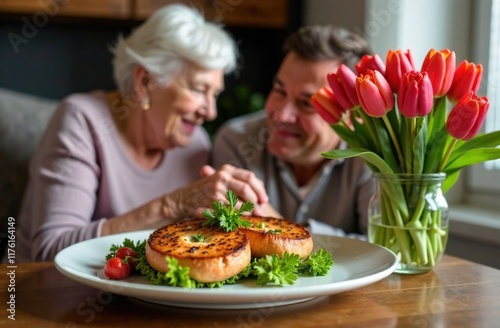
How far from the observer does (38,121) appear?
2.07 m

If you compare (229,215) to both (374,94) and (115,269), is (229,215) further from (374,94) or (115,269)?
(374,94)

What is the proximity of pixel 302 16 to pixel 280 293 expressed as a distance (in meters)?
2.16

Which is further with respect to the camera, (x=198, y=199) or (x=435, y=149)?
(x=198, y=199)

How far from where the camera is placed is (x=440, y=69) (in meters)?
1.03

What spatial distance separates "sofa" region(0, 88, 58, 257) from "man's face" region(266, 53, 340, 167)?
82 centimetres

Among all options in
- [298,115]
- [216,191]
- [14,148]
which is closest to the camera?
[216,191]

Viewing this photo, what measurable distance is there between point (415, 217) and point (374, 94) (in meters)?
0.24

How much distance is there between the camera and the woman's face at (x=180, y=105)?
Result: 1790 mm

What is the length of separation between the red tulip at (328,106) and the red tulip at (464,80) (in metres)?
0.21

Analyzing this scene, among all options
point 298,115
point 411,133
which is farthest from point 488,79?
point 411,133

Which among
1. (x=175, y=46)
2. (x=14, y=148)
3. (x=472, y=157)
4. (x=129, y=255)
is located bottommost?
(x=14, y=148)

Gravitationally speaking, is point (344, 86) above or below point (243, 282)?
above

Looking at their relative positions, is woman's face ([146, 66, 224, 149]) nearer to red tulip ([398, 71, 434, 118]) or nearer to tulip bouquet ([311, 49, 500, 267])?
tulip bouquet ([311, 49, 500, 267])

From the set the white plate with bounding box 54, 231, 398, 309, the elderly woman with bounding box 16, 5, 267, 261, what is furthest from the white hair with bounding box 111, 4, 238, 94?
the white plate with bounding box 54, 231, 398, 309
